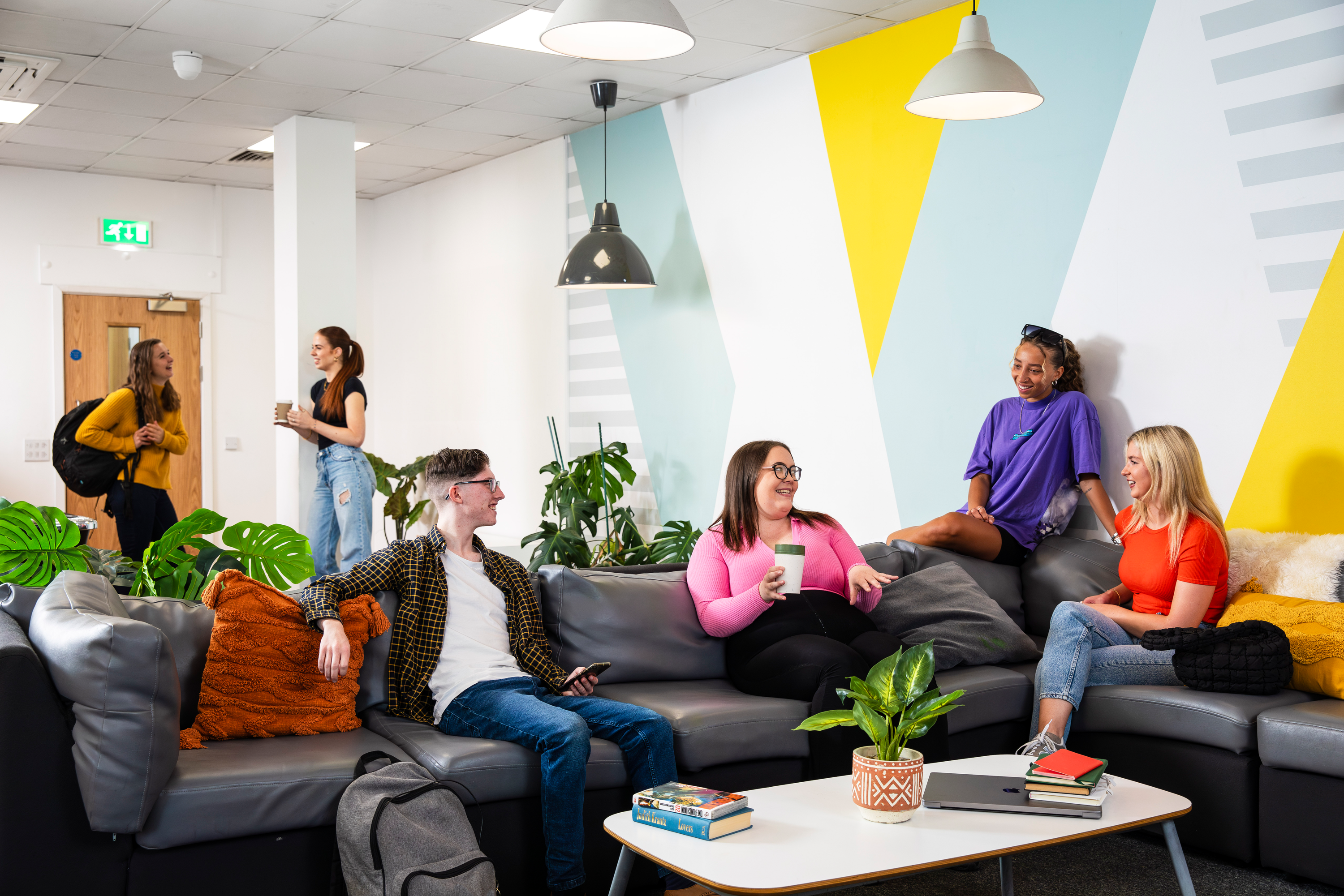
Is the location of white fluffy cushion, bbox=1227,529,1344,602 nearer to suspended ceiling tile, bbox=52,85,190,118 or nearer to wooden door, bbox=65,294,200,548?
suspended ceiling tile, bbox=52,85,190,118

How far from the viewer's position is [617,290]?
665 cm

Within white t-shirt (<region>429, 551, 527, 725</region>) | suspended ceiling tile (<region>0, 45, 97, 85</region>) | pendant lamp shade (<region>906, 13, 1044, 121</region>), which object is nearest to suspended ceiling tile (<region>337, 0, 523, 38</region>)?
suspended ceiling tile (<region>0, 45, 97, 85</region>)

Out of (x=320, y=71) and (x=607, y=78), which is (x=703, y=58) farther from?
(x=320, y=71)

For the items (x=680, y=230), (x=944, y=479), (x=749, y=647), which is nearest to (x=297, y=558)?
(x=749, y=647)

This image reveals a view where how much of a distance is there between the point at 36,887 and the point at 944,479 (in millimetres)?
3612

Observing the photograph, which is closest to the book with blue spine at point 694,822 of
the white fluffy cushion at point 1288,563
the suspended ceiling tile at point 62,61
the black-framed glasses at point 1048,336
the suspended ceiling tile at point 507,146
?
the white fluffy cushion at point 1288,563

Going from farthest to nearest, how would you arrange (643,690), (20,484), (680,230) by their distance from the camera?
(20,484) < (680,230) < (643,690)

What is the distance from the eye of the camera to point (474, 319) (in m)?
7.93

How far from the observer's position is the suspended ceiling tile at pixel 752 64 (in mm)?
5402

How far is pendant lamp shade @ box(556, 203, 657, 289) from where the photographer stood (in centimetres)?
577

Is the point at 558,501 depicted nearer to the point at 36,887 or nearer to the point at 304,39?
the point at 304,39

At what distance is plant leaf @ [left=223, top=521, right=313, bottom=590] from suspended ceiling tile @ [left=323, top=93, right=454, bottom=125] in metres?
3.33

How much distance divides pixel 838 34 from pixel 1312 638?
10.7 ft

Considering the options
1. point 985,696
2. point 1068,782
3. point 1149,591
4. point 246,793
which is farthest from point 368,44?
point 1068,782
